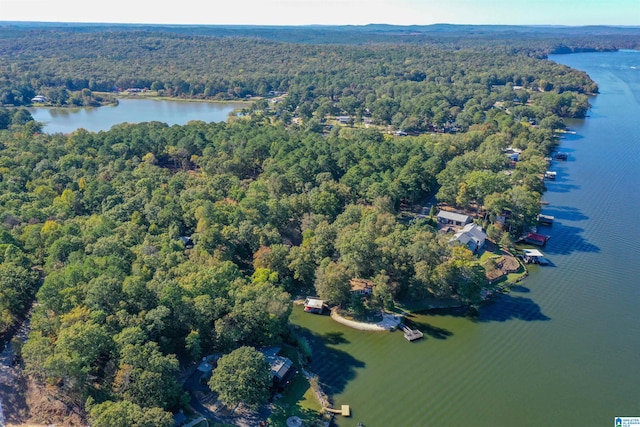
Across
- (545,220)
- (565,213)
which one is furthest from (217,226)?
(565,213)

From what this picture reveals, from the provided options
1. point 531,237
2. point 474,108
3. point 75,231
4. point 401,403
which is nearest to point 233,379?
point 401,403

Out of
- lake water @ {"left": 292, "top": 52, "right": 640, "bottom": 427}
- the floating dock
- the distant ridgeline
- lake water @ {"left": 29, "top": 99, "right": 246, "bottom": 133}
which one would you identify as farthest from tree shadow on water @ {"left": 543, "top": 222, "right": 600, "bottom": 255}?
lake water @ {"left": 29, "top": 99, "right": 246, "bottom": 133}

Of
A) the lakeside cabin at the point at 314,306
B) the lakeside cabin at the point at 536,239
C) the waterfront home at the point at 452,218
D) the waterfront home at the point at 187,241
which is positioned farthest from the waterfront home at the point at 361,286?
the lakeside cabin at the point at 536,239

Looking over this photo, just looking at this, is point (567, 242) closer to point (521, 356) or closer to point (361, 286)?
point (521, 356)

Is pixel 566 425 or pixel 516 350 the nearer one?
pixel 566 425

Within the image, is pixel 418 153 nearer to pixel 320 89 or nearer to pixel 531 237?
pixel 531 237

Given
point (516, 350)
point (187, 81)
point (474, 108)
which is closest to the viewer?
point (516, 350)
